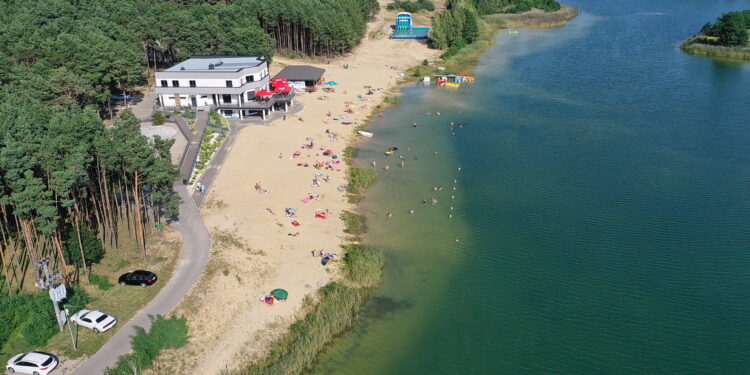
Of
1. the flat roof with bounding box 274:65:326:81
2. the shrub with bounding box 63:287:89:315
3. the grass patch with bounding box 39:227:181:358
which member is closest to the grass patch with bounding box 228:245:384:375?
the grass patch with bounding box 39:227:181:358

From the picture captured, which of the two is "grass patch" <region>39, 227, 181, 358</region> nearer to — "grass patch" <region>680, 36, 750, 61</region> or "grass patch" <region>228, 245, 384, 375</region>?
"grass patch" <region>228, 245, 384, 375</region>

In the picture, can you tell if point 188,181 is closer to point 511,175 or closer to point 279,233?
point 279,233

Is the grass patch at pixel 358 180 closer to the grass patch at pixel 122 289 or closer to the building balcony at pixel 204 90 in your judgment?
the grass patch at pixel 122 289

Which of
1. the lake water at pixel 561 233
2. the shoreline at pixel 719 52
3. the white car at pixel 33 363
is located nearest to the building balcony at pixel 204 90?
the lake water at pixel 561 233

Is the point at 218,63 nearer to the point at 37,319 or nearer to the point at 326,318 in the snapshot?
the point at 37,319

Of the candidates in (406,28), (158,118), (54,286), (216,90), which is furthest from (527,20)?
(54,286)

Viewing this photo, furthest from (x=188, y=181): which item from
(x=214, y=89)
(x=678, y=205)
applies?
(x=678, y=205)
